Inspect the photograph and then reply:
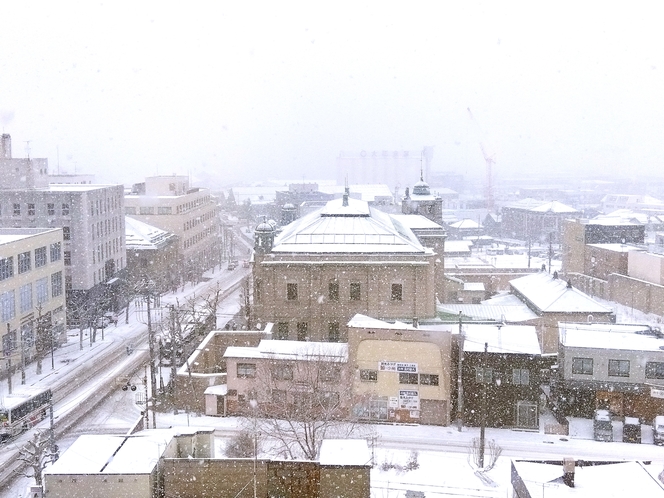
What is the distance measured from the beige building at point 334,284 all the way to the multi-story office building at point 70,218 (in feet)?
69.1

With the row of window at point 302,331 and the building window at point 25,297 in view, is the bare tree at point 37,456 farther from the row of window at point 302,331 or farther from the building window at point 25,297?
the row of window at point 302,331

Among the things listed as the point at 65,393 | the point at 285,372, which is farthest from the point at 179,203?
the point at 285,372

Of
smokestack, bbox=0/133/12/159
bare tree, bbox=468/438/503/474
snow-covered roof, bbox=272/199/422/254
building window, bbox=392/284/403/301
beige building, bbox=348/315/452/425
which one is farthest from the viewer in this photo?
smokestack, bbox=0/133/12/159

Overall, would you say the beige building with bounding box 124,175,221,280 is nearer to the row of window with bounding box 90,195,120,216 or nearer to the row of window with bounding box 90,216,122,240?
the row of window with bounding box 90,216,122,240

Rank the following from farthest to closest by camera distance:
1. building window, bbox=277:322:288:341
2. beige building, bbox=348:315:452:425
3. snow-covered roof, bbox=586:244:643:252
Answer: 1. snow-covered roof, bbox=586:244:643:252
2. building window, bbox=277:322:288:341
3. beige building, bbox=348:315:452:425

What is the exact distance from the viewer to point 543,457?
33406 mm

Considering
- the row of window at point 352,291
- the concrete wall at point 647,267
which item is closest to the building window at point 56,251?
the row of window at point 352,291

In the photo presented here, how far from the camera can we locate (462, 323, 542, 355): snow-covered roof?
37.8m

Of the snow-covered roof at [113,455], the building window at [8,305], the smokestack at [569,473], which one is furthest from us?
the building window at [8,305]

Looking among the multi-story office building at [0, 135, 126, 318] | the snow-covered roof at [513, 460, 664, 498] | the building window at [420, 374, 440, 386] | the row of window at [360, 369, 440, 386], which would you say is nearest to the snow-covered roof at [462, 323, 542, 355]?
the building window at [420, 374, 440, 386]

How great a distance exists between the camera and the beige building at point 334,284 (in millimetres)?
50469

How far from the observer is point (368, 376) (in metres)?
38.7

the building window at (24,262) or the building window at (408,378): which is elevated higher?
the building window at (24,262)

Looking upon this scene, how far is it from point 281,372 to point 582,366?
1718 centimetres
